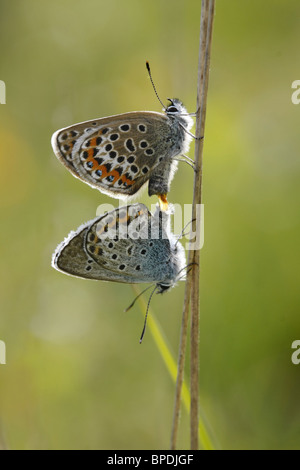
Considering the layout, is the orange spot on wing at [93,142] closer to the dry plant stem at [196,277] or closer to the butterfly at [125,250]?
the butterfly at [125,250]

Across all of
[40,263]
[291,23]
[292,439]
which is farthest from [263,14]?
[292,439]

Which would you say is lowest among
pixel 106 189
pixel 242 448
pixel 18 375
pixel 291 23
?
pixel 242 448

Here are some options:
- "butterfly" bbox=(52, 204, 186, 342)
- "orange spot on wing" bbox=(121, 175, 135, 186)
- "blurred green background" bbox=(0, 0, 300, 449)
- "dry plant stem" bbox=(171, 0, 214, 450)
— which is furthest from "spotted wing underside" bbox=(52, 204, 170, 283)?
"blurred green background" bbox=(0, 0, 300, 449)

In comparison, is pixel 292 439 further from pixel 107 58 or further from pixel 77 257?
pixel 107 58

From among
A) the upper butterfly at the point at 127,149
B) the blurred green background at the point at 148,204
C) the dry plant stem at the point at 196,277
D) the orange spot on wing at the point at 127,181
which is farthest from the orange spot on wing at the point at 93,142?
the blurred green background at the point at 148,204

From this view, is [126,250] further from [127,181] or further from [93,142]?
[93,142]

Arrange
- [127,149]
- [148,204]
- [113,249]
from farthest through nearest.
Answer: [148,204] < [127,149] < [113,249]

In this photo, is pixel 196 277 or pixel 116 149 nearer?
pixel 196 277

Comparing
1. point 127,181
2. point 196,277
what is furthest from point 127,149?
point 196,277
